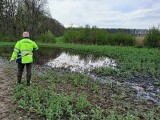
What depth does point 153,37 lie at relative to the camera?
3788cm

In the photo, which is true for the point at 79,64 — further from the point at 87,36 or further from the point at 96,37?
the point at 87,36

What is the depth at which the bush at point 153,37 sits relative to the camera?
124 ft

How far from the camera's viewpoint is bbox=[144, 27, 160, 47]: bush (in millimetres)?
37875

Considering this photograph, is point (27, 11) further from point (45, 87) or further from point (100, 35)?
point (45, 87)

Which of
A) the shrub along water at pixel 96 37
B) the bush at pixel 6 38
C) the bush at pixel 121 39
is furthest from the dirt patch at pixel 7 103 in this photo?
the bush at pixel 6 38

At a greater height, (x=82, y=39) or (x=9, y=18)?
(x=9, y=18)

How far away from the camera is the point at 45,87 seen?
10.9 m

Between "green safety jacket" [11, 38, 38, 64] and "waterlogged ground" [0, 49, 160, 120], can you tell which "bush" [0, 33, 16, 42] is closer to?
"waterlogged ground" [0, 49, 160, 120]

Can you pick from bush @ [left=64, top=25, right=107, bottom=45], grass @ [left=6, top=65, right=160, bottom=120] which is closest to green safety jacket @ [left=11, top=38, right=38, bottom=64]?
grass @ [left=6, top=65, right=160, bottom=120]

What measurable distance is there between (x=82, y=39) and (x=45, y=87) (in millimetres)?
37243

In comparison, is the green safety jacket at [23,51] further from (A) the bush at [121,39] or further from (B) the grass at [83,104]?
(A) the bush at [121,39]

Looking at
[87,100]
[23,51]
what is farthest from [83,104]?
[23,51]

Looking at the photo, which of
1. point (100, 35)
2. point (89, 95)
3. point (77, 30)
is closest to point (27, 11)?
point (77, 30)

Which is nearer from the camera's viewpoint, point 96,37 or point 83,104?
point 83,104
